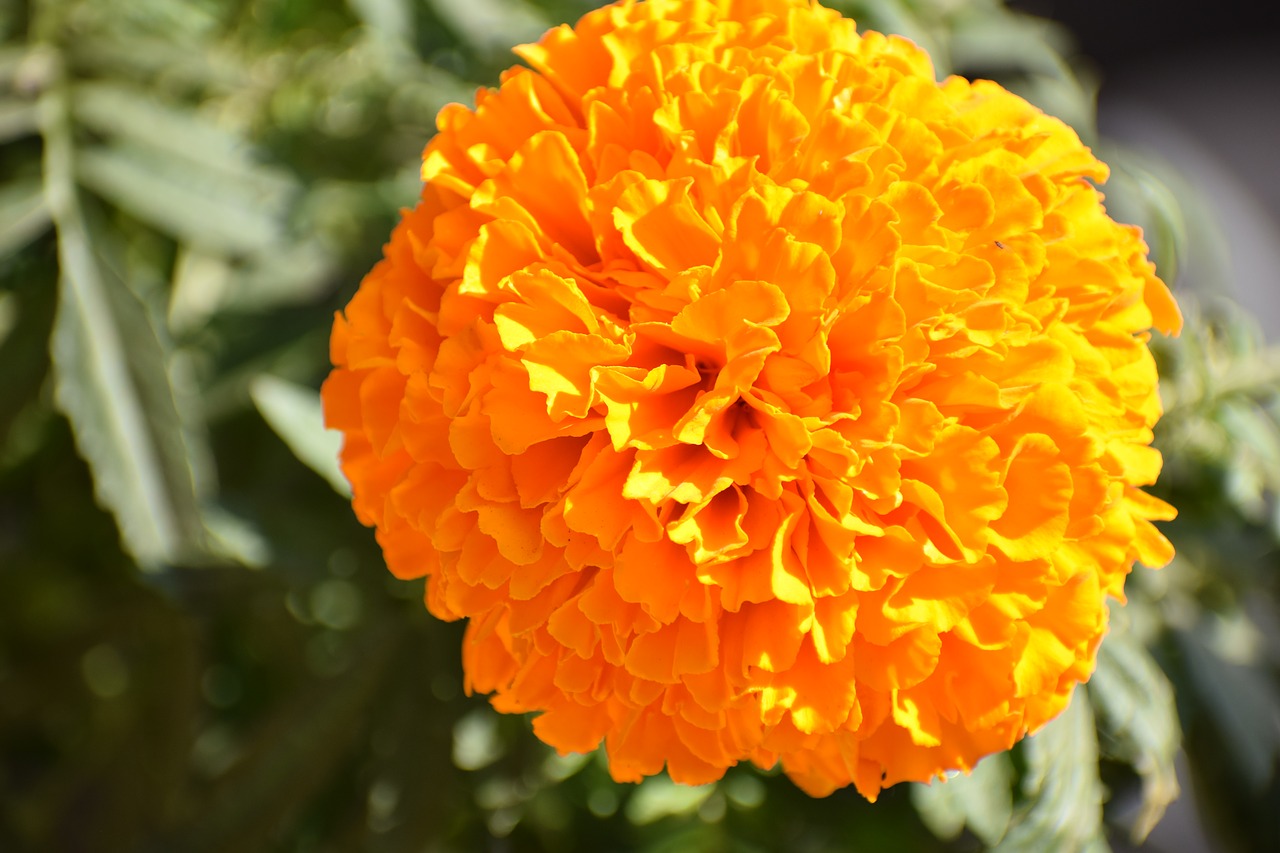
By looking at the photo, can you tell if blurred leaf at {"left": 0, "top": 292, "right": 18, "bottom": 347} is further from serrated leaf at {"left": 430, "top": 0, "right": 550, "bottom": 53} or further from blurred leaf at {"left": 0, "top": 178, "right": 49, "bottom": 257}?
serrated leaf at {"left": 430, "top": 0, "right": 550, "bottom": 53}

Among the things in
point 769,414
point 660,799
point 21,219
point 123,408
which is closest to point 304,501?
point 123,408

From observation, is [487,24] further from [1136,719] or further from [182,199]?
[1136,719]

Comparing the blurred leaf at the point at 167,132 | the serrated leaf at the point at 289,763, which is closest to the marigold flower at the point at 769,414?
the serrated leaf at the point at 289,763

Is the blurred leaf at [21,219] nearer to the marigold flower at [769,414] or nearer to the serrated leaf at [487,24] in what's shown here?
the serrated leaf at [487,24]

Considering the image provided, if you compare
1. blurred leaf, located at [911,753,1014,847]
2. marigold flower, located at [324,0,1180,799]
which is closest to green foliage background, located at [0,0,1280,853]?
blurred leaf, located at [911,753,1014,847]

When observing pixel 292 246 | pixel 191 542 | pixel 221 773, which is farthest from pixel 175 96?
pixel 221 773

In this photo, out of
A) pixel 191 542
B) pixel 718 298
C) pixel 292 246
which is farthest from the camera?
pixel 292 246

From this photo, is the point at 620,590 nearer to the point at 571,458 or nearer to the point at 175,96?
the point at 571,458

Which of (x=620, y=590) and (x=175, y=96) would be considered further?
(x=175, y=96)
